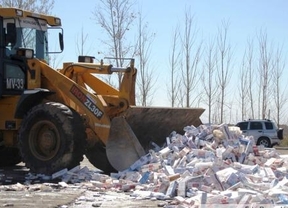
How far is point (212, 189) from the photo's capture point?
8.56m

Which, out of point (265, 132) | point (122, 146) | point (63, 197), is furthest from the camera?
point (265, 132)

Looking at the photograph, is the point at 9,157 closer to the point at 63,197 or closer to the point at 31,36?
the point at 31,36

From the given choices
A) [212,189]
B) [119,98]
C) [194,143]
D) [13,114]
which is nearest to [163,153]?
[194,143]

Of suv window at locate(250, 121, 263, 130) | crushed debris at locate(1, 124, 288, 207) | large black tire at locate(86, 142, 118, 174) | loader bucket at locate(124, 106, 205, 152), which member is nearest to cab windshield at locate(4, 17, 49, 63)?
large black tire at locate(86, 142, 118, 174)

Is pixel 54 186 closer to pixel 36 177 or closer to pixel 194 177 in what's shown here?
pixel 36 177

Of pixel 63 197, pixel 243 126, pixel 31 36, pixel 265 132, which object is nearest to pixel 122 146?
pixel 63 197

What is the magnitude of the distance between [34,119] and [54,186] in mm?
1800

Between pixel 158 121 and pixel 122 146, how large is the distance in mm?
1396

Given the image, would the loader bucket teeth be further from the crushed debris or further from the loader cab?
the loader cab

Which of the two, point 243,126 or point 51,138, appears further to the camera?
point 243,126

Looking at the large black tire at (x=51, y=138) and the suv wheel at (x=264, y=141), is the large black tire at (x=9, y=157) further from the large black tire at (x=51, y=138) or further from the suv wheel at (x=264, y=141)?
the suv wheel at (x=264, y=141)

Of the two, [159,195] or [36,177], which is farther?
[36,177]

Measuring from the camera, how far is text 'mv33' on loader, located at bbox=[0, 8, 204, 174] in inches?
408

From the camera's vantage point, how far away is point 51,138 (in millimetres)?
10516
